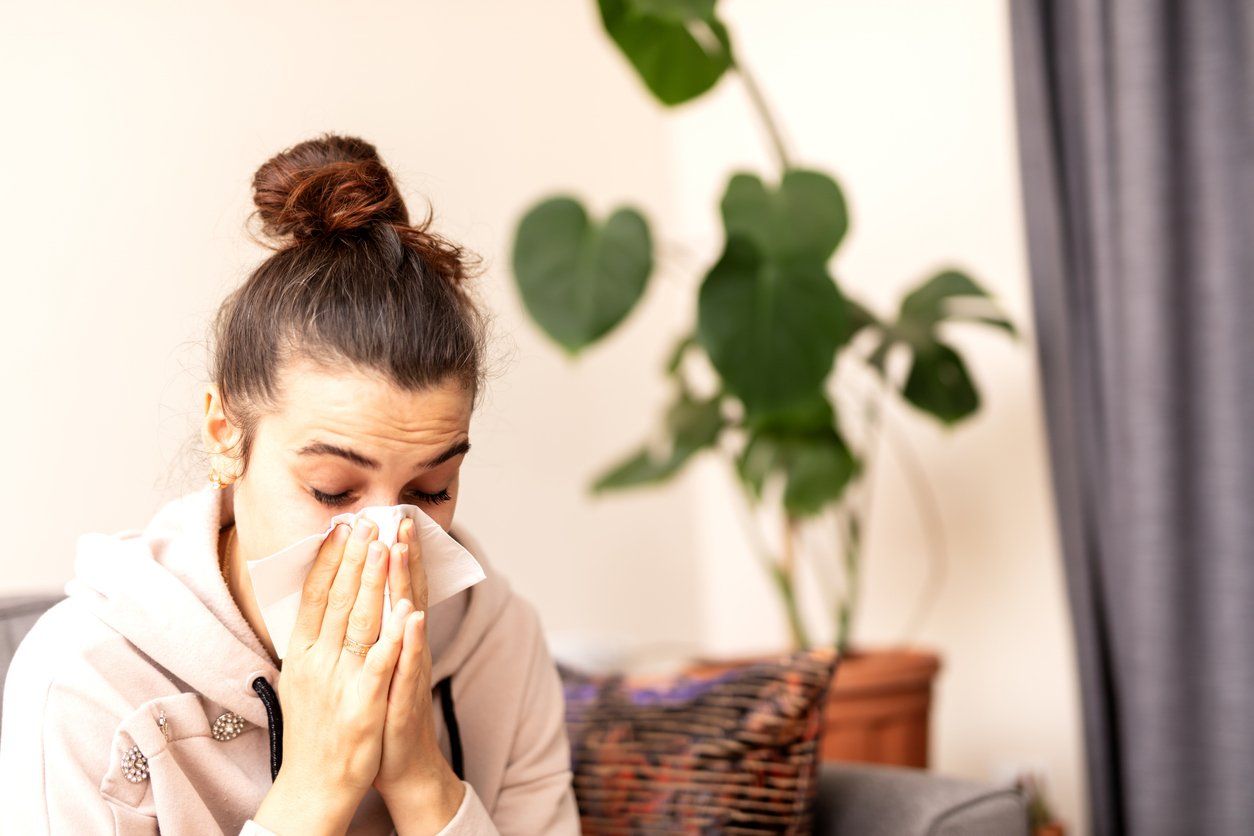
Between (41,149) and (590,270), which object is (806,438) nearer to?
(590,270)

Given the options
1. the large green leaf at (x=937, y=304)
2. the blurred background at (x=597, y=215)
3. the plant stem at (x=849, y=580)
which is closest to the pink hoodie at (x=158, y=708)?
the blurred background at (x=597, y=215)

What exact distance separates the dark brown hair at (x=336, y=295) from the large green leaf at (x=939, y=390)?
1.20m

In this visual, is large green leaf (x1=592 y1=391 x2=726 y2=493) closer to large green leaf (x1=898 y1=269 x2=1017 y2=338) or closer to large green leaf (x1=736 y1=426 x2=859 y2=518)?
large green leaf (x1=736 y1=426 x2=859 y2=518)

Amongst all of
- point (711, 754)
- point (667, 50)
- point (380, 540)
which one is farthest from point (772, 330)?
point (380, 540)

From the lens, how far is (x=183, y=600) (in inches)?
41.9

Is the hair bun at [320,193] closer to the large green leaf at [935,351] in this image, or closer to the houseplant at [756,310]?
the houseplant at [756,310]

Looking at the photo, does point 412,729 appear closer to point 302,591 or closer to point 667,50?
point 302,591

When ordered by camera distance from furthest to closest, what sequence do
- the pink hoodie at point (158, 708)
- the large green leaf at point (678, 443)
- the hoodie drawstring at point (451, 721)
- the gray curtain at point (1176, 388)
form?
the large green leaf at point (678, 443)
the gray curtain at point (1176, 388)
the hoodie drawstring at point (451, 721)
the pink hoodie at point (158, 708)

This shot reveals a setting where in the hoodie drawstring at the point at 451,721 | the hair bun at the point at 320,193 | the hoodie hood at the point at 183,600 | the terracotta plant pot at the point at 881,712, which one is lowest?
the terracotta plant pot at the point at 881,712

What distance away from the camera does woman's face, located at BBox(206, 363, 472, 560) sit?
1011 millimetres

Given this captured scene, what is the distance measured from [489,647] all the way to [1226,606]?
3.53 feet

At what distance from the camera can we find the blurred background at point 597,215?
5.92ft

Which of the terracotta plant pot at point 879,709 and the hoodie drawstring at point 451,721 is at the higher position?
the hoodie drawstring at point 451,721

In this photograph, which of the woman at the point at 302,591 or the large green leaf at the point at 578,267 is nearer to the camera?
the woman at the point at 302,591
